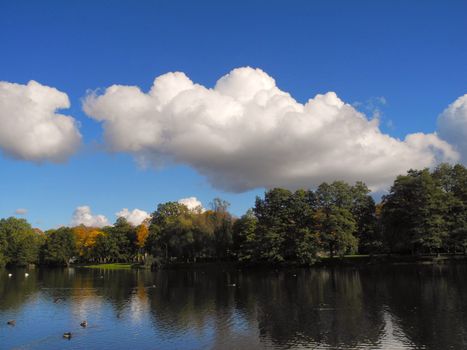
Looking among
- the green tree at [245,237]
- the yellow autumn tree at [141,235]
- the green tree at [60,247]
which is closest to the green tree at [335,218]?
the green tree at [245,237]

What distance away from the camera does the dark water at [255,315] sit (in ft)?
118

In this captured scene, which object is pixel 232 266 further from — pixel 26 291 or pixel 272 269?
pixel 26 291

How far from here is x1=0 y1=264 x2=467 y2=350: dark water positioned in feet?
118

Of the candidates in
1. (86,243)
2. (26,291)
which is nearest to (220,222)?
(26,291)

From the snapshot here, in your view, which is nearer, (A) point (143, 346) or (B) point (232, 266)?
(A) point (143, 346)

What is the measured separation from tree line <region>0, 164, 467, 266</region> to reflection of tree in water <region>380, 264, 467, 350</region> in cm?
1691

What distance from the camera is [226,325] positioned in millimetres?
43125

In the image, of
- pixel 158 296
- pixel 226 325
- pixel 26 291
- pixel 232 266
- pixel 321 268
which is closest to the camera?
pixel 226 325

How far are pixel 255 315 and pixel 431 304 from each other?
19294 mm

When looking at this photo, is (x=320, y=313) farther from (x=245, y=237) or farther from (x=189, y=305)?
(x=245, y=237)

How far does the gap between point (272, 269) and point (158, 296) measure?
50.9 meters

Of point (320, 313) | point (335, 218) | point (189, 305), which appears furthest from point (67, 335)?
point (335, 218)

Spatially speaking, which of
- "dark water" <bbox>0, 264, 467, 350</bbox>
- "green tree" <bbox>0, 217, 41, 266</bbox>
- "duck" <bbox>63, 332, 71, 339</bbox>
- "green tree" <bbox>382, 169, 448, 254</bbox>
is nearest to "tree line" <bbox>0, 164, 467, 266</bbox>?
"green tree" <bbox>382, 169, 448, 254</bbox>

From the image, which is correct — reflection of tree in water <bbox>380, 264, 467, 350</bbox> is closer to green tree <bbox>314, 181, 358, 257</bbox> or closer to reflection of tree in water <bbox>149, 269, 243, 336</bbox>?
reflection of tree in water <bbox>149, 269, 243, 336</bbox>
